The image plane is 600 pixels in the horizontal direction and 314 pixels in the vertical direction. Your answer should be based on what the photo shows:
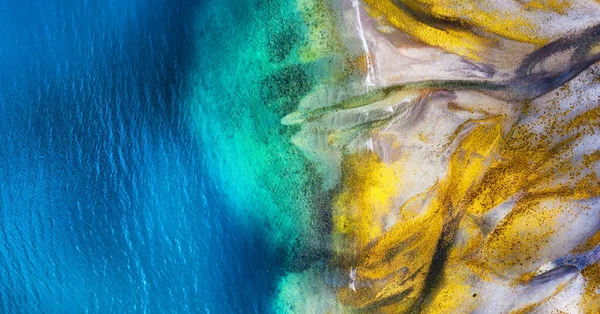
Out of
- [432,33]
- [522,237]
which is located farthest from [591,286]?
[432,33]

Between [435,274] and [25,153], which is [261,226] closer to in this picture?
[435,274]

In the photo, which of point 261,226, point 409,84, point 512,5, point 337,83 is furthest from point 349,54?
point 261,226

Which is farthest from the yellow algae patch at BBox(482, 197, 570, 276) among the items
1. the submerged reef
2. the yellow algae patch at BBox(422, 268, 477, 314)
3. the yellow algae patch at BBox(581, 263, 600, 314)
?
the yellow algae patch at BBox(581, 263, 600, 314)

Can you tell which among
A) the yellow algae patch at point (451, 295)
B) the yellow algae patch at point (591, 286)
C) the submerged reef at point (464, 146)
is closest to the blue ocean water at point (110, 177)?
the submerged reef at point (464, 146)

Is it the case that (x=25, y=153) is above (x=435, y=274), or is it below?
above

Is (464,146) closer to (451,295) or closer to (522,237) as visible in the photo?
(522,237)

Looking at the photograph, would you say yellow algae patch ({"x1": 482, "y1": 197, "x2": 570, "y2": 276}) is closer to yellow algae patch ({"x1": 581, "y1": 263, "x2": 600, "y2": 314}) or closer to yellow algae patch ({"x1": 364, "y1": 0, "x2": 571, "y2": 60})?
yellow algae patch ({"x1": 581, "y1": 263, "x2": 600, "y2": 314})

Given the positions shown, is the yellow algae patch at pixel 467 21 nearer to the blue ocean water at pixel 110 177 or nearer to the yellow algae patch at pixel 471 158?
the yellow algae patch at pixel 471 158
